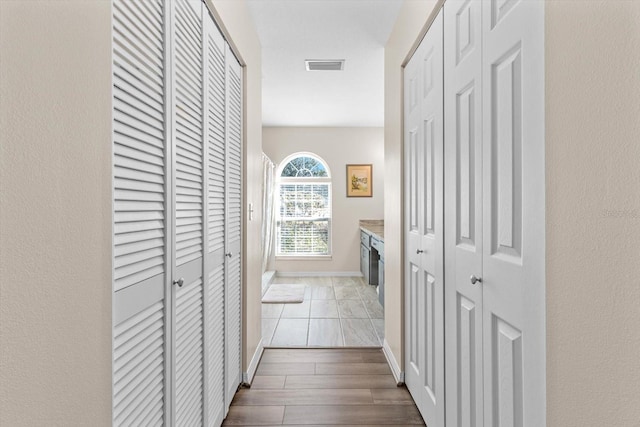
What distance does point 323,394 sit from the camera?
2412 millimetres

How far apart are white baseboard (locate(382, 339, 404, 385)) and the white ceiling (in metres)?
2.42

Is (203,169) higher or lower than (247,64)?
lower

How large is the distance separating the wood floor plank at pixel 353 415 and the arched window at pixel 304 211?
4.50m

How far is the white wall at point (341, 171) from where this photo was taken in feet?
21.7

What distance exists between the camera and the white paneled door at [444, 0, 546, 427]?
1.01 m

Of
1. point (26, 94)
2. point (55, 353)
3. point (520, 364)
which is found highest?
point (26, 94)

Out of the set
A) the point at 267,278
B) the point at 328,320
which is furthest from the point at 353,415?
the point at 267,278

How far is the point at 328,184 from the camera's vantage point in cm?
672

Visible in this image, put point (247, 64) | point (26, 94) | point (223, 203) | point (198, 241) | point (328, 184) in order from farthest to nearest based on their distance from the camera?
point (328, 184) < point (247, 64) < point (223, 203) < point (198, 241) < point (26, 94)

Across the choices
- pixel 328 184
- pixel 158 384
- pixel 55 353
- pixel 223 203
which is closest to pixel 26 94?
pixel 55 353

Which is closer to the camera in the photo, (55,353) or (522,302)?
(55,353)

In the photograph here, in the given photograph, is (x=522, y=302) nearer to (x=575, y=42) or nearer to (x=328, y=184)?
(x=575, y=42)

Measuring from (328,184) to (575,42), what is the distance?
5.93m

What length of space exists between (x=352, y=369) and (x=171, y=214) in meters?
1.97
